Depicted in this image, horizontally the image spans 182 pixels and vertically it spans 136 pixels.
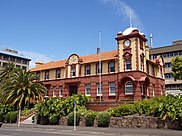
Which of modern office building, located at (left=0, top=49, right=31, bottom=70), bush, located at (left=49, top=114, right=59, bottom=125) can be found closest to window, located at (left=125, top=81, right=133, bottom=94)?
bush, located at (left=49, top=114, right=59, bottom=125)

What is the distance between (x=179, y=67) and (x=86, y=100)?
12962 mm

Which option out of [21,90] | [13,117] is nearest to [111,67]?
[21,90]

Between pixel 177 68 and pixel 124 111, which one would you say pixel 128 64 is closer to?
pixel 177 68

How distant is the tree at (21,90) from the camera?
35.9m

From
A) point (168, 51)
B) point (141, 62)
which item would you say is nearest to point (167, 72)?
point (168, 51)

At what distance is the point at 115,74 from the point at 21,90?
1487cm

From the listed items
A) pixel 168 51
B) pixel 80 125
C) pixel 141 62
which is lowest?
pixel 80 125

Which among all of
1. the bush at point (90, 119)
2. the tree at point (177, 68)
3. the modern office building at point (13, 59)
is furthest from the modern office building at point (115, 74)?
the modern office building at point (13, 59)

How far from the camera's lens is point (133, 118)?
23656mm

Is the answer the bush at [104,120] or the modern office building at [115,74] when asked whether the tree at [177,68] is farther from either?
the bush at [104,120]

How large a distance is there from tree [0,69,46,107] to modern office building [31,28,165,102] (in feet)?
21.1

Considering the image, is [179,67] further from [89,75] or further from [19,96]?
[19,96]

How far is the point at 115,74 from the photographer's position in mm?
36094

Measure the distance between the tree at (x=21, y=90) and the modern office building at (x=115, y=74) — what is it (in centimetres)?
642
